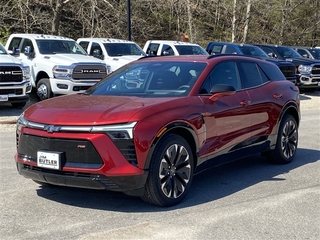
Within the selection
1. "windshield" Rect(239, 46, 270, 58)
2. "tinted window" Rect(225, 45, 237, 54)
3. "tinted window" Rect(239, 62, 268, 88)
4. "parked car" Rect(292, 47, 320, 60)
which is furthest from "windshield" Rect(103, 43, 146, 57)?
"parked car" Rect(292, 47, 320, 60)

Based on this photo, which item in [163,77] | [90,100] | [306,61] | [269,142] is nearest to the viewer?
[90,100]

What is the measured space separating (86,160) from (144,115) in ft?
2.45

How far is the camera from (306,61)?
22203 millimetres

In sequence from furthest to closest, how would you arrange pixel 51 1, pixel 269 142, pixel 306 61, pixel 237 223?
pixel 51 1 < pixel 306 61 < pixel 269 142 < pixel 237 223

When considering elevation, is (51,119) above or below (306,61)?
above

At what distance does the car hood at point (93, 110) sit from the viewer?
16.7 ft

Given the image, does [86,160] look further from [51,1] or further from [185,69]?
[51,1]

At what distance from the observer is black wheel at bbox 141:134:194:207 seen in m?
5.24

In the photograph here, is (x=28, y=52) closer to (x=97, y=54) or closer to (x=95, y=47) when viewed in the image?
(x=97, y=54)

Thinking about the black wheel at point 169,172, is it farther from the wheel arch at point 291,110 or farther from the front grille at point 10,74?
the front grille at point 10,74

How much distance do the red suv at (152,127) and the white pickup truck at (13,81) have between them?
684cm

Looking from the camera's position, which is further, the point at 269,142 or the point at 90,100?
the point at 269,142

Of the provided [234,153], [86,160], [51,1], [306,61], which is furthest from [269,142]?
[51,1]

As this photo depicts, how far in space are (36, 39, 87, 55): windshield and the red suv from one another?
9133 millimetres
